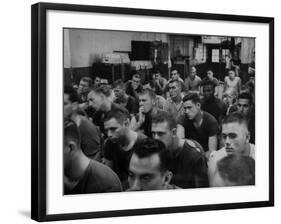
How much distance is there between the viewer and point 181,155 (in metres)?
2.81

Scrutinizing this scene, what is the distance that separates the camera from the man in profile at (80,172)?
2.62 meters

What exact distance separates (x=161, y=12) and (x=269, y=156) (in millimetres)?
672

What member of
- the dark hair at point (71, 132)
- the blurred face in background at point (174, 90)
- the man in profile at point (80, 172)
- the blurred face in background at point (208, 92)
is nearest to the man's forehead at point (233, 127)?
the blurred face in background at point (208, 92)

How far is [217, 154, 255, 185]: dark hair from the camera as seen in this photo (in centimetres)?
289

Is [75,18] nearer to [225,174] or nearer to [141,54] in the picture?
[141,54]

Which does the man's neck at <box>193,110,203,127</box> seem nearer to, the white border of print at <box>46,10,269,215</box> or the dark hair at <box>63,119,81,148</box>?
the white border of print at <box>46,10,269,215</box>

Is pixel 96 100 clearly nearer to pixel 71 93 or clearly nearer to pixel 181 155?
pixel 71 93

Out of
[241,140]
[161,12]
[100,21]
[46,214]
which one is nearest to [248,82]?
[241,140]

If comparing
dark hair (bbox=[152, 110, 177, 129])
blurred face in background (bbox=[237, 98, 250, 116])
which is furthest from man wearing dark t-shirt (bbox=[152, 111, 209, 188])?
blurred face in background (bbox=[237, 98, 250, 116])

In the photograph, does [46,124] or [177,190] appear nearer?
[46,124]

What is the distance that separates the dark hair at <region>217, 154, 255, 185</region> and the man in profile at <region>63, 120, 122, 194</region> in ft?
1.37

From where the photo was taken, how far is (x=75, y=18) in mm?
2621

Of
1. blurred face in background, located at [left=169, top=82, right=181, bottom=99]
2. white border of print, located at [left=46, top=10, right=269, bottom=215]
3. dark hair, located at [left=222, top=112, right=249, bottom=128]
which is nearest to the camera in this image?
white border of print, located at [left=46, top=10, right=269, bottom=215]

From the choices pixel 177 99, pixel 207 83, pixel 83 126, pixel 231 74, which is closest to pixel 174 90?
pixel 177 99
